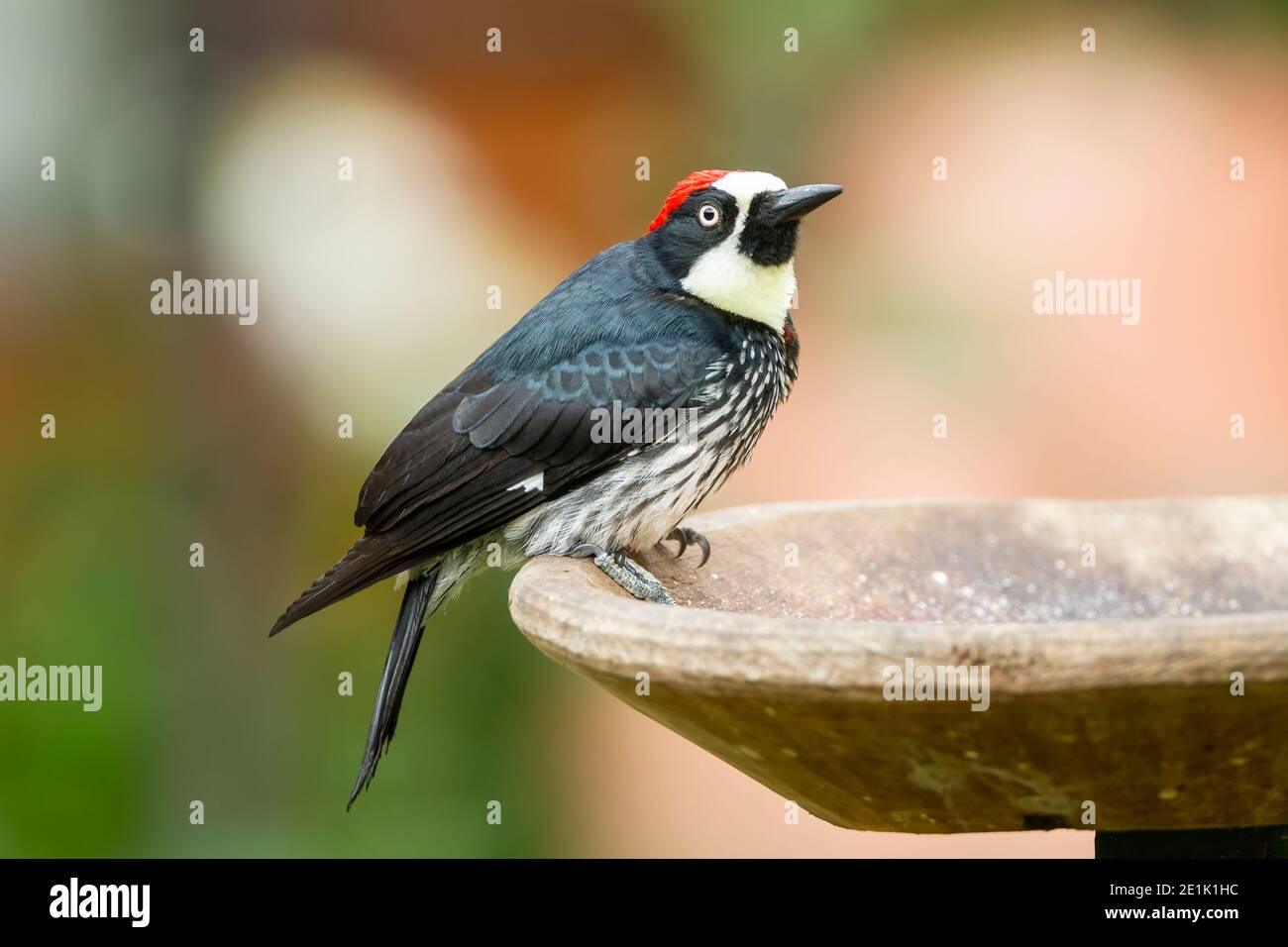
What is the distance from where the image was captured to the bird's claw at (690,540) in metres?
2.73

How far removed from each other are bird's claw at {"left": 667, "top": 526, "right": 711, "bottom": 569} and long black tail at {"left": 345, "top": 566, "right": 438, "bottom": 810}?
511mm

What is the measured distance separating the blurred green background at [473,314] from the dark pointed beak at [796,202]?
5.66 feet

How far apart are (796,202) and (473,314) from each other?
1826 millimetres

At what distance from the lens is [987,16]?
18.1 ft

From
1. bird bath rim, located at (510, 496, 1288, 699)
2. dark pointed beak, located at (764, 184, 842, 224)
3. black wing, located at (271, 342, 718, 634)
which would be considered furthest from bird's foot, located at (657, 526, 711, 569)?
bird bath rim, located at (510, 496, 1288, 699)

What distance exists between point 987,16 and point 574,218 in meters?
1.81

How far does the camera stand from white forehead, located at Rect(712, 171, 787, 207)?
297 centimetres

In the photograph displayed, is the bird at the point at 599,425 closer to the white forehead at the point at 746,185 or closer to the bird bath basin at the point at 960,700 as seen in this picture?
the white forehead at the point at 746,185

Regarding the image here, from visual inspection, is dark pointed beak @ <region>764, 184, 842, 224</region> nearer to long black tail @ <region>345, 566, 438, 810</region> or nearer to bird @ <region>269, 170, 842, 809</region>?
bird @ <region>269, 170, 842, 809</region>

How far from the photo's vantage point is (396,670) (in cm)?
293

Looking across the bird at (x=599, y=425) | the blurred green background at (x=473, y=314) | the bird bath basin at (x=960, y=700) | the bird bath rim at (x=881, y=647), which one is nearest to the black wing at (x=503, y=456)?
the bird at (x=599, y=425)

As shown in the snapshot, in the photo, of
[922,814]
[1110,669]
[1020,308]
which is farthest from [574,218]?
[1110,669]
